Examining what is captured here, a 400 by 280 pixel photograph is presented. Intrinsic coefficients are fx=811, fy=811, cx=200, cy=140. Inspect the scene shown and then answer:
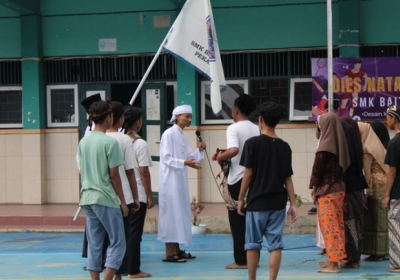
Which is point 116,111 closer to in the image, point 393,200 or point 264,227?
point 264,227

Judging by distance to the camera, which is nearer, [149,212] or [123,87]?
[149,212]

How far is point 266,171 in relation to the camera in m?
7.59

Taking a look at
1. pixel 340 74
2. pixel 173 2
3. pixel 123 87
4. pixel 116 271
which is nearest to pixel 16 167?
pixel 123 87

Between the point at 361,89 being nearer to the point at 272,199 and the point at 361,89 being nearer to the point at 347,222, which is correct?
the point at 347,222

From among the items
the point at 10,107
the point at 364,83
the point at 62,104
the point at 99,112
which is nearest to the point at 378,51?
the point at 364,83

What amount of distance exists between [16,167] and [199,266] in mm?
7128

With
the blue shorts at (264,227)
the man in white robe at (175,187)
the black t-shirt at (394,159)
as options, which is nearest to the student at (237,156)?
the man in white robe at (175,187)

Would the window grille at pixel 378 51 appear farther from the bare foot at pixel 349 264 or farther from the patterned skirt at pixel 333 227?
the patterned skirt at pixel 333 227

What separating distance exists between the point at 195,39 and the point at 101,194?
4159 millimetres

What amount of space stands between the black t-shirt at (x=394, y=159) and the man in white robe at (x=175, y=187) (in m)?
2.15

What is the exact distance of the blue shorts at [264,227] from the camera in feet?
24.9

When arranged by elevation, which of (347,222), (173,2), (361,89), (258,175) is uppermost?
(173,2)

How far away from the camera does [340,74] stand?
1414 cm

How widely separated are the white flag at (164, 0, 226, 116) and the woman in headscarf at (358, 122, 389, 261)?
7.81 ft
